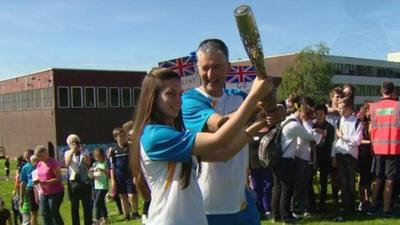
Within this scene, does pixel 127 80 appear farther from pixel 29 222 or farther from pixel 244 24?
pixel 244 24

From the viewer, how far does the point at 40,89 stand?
55.9 meters

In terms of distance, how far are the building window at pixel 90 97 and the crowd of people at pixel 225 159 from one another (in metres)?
39.1

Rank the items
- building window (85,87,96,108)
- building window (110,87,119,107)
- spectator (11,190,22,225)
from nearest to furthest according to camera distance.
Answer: spectator (11,190,22,225) → building window (85,87,96,108) → building window (110,87,119,107)

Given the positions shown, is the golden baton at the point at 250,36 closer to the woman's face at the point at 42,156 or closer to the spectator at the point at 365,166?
the spectator at the point at 365,166

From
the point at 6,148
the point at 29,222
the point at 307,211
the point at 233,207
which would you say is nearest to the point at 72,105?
the point at 6,148

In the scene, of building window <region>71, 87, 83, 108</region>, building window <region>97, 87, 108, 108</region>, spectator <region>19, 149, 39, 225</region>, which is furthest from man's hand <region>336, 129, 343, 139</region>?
building window <region>97, 87, 108, 108</region>

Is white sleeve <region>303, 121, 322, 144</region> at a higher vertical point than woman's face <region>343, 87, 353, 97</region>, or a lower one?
lower

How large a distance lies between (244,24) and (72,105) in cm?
5330

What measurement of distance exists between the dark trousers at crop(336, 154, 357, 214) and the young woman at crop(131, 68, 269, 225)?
5653mm

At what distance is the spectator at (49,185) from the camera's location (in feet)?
33.4

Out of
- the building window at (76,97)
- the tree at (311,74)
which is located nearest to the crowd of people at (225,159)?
the building window at (76,97)

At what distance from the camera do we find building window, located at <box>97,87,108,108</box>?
183ft

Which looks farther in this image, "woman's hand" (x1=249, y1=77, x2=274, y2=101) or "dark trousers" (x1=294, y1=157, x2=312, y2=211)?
"dark trousers" (x1=294, y1=157, x2=312, y2=211)

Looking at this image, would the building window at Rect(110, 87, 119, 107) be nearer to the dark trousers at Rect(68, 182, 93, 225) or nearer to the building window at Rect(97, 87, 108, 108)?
Result: the building window at Rect(97, 87, 108, 108)
